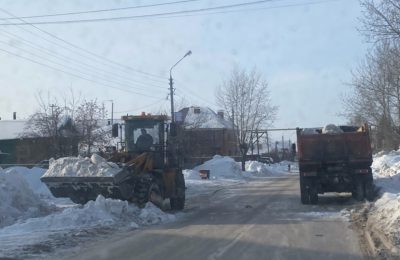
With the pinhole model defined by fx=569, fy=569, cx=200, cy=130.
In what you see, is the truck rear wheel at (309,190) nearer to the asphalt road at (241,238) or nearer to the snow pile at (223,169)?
the asphalt road at (241,238)

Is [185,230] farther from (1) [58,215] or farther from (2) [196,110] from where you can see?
(2) [196,110]

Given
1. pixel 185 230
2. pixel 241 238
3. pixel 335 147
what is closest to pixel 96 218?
pixel 185 230

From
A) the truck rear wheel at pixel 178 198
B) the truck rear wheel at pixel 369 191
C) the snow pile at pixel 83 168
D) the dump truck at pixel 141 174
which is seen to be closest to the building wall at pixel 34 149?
the dump truck at pixel 141 174

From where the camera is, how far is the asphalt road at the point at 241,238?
10.7 m

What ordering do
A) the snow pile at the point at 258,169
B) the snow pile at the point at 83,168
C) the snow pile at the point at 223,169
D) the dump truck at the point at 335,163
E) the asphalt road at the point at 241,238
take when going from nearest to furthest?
the asphalt road at the point at 241,238
the snow pile at the point at 83,168
the dump truck at the point at 335,163
the snow pile at the point at 223,169
the snow pile at the point at 258,169

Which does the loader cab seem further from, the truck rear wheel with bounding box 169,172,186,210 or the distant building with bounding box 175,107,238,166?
the distant building with bounding box 175,107,238,166

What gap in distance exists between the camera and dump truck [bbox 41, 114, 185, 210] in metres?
17.7

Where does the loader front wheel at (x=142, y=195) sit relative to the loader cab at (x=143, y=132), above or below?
below

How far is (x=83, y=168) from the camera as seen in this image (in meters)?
18.0

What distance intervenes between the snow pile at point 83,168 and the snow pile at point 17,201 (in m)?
0.84

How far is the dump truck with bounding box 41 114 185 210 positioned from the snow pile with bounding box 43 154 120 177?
0.59ft

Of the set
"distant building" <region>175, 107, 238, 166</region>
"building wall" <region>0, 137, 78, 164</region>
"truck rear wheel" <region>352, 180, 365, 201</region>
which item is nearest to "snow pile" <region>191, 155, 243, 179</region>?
"building wall" <region>0, 137, 78, 164</region>

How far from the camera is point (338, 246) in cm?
1137

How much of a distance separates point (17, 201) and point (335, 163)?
11.3m
